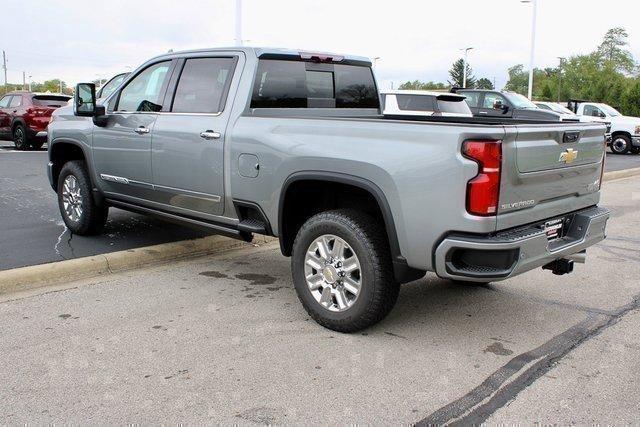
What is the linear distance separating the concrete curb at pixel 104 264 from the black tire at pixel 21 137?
13204 millimetres

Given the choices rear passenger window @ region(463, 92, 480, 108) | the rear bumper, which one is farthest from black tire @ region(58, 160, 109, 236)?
rear passenger window @ region(463, 92, 480, 108)

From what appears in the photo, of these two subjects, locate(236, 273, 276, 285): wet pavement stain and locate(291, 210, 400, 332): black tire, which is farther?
locate(236, 273, 276, 285): wet pavement stain

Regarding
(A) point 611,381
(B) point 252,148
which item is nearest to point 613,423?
(A) point 611,381

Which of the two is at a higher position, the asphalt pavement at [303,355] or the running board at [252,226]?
the running board at [252,226]

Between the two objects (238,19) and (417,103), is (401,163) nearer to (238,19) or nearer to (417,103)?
(417,103)

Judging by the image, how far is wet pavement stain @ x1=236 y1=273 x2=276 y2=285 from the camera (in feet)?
18.3

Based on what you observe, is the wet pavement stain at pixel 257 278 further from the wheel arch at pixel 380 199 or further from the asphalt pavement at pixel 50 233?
the wheel arch at pixel 380 199

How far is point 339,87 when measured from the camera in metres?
5.71

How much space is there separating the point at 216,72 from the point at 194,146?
26.0 inches

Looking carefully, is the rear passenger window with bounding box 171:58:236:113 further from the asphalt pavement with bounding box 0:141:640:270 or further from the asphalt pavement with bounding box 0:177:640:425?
the asphalt pavement with bounding box 0:177:640:425

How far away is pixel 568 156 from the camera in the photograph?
4184 millimetres

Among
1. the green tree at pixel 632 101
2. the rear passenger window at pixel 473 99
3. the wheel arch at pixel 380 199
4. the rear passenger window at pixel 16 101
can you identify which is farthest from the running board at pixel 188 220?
the green tree at pixel 632 101

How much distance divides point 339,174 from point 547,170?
1328 millimetres

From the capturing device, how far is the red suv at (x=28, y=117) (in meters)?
17.6
